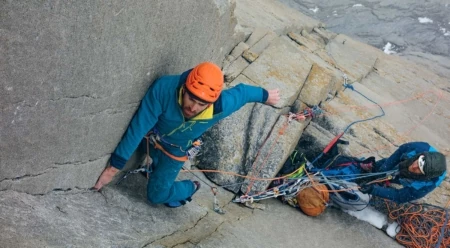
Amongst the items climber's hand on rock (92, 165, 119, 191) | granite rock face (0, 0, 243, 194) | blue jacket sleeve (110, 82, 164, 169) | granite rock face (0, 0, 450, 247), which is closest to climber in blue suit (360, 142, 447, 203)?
granite rock face (0, 0, 450, 247)

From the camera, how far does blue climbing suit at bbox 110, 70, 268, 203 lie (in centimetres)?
366

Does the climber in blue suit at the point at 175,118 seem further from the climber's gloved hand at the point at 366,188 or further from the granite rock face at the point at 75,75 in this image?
the climber's gloved hand at the point at 366,188

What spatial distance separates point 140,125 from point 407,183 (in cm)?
296

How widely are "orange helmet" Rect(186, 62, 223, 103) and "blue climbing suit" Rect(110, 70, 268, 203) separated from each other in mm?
157

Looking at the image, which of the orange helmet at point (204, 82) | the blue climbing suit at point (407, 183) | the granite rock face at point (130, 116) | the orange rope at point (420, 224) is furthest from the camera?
the orange rope at point (420, 224)

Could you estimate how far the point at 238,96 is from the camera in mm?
3947

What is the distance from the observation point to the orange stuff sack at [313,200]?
5.17 metres

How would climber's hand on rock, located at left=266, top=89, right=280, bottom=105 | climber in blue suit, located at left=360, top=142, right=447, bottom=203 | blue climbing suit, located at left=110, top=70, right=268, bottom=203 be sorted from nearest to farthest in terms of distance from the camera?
blue climbing suit, located at left=110, top=70, right=268, bottom=203
climber's hand on rock, located at left=266, top=89, right=280, bottom=105
climber in blue suit, located at left=360, top=142, right=447, bottom=203

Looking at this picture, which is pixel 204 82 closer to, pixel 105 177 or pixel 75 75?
pixel 75 75

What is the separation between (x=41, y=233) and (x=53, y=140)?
25.6 inches

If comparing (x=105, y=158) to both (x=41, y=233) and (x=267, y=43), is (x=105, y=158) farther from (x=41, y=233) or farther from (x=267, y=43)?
(x=267, y=43)

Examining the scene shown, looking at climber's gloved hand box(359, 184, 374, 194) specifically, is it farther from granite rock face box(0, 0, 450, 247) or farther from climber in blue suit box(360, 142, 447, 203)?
granite rock face box(0, 0, 450, 247)

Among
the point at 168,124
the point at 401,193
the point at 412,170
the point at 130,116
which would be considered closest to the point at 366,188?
the point at 401,193

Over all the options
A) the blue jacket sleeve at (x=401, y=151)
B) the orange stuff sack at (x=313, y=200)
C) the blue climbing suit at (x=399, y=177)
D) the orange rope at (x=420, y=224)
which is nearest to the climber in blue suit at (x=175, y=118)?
the orange stuff sack at (x=313, y=200)
